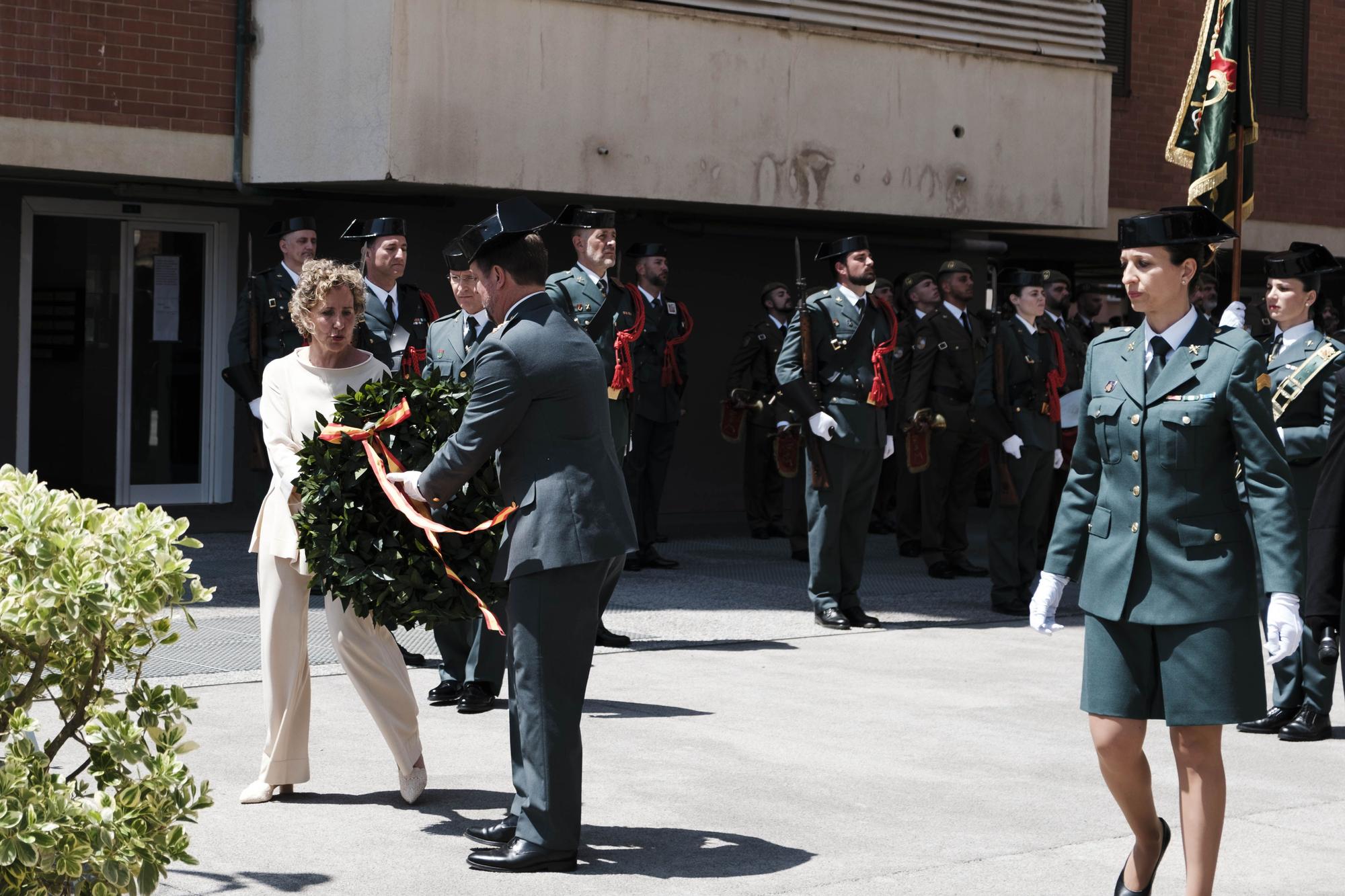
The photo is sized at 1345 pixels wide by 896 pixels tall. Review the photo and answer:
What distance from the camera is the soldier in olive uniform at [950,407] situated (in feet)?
44.7

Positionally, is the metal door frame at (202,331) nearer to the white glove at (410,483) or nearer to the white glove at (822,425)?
the white glove at (822,425)

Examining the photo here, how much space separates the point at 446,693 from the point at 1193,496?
411 centimetres

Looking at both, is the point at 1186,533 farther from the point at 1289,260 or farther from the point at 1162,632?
the point at 1289,260

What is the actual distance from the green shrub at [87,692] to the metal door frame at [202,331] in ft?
35.7

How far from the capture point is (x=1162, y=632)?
4957 millimetres

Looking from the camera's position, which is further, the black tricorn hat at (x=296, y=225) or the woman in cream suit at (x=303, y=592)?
the black tricorn hat at (x=296, y=225)

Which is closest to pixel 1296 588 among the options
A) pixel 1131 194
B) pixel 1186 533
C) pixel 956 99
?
pixel 1186 533

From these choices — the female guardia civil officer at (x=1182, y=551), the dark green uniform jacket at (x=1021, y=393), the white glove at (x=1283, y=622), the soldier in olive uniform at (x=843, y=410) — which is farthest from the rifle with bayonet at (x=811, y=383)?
the white glove at (x=1283, y=622)

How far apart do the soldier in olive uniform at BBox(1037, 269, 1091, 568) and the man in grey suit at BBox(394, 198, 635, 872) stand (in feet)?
22.8

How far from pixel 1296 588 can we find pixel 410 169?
9.02m

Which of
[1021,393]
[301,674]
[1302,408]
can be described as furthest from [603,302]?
[301,674]

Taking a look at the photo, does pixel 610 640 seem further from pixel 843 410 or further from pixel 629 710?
pixel 843 410

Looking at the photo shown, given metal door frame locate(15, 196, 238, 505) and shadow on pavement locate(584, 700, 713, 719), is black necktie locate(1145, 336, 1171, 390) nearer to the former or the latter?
shadow on pavement locate(584, 700, 713, 719)

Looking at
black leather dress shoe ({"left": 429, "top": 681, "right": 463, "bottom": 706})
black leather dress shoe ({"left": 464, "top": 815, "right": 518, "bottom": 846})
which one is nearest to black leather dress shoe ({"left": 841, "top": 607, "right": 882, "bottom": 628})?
black leather dress shoe ({"left": 429, "top": 681, "right": 463, "bottom": 706})
